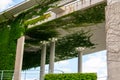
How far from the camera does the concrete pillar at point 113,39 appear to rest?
196 cm

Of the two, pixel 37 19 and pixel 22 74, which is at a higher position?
pixel 37 19

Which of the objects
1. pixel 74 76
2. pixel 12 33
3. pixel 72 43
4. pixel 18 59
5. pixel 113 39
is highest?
pixel 12 33

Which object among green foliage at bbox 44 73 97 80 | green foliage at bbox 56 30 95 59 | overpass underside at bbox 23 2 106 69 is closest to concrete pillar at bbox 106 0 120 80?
overpass underside at bbox 23 2 106 69

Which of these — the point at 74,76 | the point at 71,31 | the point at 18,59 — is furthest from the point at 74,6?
the point at 18,59

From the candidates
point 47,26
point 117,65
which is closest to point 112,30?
point 117,65

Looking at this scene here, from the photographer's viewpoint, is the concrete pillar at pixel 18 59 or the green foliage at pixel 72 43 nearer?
the concrete pillar at pixel 18 59

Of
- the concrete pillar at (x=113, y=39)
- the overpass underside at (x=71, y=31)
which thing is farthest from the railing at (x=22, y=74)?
the concrete pillar at (x=113, y=39)

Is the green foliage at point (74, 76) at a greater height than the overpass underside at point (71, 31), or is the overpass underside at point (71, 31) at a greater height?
the overpass underside at point (71, 31)

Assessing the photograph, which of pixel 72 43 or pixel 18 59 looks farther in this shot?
pixel 72 43

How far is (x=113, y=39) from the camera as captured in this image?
207 centimetres

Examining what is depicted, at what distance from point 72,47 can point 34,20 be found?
14.6 feet

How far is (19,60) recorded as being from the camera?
1336 centimetres

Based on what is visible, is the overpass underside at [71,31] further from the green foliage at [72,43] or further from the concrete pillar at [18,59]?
the concrete pillar at [18,59]

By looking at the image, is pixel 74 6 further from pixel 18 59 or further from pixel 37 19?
pixel 18 59
